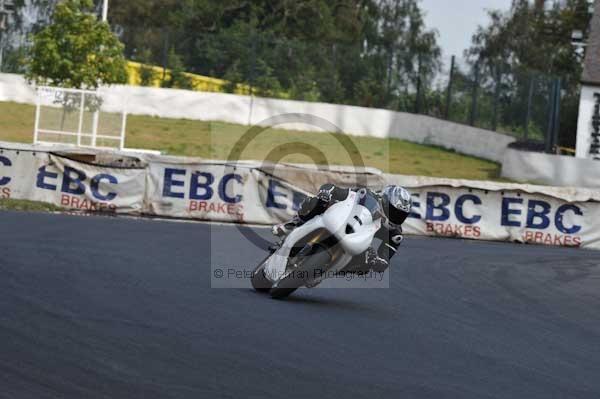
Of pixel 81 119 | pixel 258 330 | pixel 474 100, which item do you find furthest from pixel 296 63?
pixel 258 330

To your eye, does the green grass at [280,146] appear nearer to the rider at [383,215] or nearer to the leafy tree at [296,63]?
the leafy tree at [296,63]

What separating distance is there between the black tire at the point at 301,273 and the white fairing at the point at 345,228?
0.41 ft

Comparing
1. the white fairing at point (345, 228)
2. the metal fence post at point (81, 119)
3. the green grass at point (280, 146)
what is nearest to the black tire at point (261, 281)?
the white fairing at point (345, 228)

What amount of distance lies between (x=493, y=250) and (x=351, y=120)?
78.8 ft

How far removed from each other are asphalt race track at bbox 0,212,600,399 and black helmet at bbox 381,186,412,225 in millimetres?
939

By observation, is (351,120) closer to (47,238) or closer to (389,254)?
(47,238)

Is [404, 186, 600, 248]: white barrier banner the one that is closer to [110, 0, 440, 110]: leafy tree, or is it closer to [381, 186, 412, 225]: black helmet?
[381, 186, 412, 225]: black helmet

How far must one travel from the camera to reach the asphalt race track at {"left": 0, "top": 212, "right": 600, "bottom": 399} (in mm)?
6652

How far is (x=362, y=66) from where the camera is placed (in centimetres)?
4394

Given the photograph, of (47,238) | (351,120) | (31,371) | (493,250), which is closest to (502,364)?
(31,371)

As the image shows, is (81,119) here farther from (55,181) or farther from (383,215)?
(383,215)

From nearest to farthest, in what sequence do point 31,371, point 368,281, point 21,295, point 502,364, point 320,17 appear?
point 31,371
point 502,364
point 21,295
point 368,281
point 320,17

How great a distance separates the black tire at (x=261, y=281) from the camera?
10805 mm

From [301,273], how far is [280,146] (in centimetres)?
2801
